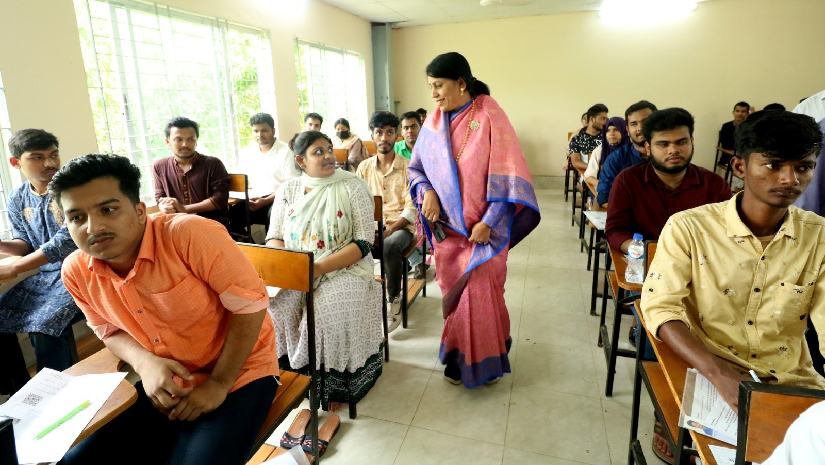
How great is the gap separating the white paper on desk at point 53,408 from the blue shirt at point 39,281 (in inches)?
43.8

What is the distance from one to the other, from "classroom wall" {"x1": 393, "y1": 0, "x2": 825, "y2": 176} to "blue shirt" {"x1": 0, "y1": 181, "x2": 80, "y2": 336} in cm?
647

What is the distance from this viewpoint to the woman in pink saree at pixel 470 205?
6.34 feet

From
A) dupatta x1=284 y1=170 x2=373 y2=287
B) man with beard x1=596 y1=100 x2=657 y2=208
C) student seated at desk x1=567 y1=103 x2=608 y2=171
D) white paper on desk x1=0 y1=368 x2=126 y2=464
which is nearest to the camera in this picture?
white paper on desk x1=0 y1=368 x2=126 y2=464

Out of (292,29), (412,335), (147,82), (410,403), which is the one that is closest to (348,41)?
(292,29)

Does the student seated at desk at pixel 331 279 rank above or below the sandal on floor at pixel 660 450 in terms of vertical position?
above

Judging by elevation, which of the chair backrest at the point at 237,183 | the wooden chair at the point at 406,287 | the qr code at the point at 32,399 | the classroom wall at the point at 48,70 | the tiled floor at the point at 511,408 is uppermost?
the classroom wall at the point at 48,70

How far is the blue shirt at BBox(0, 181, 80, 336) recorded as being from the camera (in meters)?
1.98

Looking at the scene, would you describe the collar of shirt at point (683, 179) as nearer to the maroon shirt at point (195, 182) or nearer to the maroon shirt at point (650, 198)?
the maroon shirt at point (650, 198)

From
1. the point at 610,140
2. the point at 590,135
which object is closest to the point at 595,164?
the point at 610,140

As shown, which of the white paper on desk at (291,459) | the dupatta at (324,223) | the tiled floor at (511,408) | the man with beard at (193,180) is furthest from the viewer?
the man with beard at (193,180)

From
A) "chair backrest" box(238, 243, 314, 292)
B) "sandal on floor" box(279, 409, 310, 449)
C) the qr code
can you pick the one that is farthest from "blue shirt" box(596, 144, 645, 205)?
the qr code

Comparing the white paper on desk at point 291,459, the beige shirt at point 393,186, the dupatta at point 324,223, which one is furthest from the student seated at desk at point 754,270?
the beige shirt at point 393,186

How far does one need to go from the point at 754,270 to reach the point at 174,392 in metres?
1.56

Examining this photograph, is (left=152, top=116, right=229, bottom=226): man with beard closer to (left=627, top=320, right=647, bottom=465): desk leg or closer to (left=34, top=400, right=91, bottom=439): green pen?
(left=34, top=400, right=91, bottom=439): green pen
